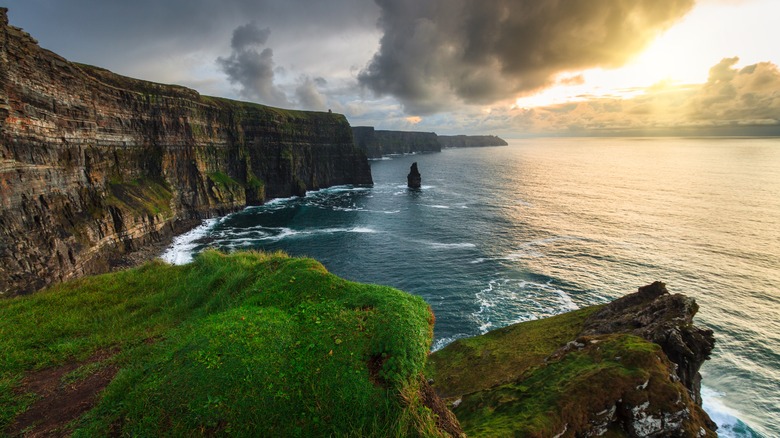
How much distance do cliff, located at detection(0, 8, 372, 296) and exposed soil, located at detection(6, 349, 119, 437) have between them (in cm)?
2949

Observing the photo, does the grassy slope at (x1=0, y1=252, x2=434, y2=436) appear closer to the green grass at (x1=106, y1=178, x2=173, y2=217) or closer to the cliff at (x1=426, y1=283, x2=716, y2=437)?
the cliff at (x1=426, y1=283, x2=716, y2=437)

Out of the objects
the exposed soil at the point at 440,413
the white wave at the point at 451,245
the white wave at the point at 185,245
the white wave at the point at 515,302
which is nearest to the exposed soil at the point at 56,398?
the exposed soil at the point at 440,413

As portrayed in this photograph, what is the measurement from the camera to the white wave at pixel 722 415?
73.1 ft

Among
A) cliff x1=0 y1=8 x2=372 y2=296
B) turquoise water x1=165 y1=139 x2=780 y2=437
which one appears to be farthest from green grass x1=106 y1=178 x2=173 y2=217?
turquoise water x1=165 y1=139 x2=780 y2=437

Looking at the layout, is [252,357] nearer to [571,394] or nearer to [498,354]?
[571,394]

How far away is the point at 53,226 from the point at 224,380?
46.1 meters

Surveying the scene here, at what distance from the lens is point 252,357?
9883 mm

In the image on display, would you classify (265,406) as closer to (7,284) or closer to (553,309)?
(553,309)

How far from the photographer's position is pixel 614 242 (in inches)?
2208

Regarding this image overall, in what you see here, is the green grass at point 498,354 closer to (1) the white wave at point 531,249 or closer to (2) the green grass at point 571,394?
(2) the green grass at point 571,394

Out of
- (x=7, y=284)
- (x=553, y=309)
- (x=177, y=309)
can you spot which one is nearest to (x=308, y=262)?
(x=177, y=309)

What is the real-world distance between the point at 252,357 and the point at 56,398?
20.4 feet

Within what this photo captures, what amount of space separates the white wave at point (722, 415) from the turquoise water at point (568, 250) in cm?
8

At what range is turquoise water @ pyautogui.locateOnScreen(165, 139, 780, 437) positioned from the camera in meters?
31.5
